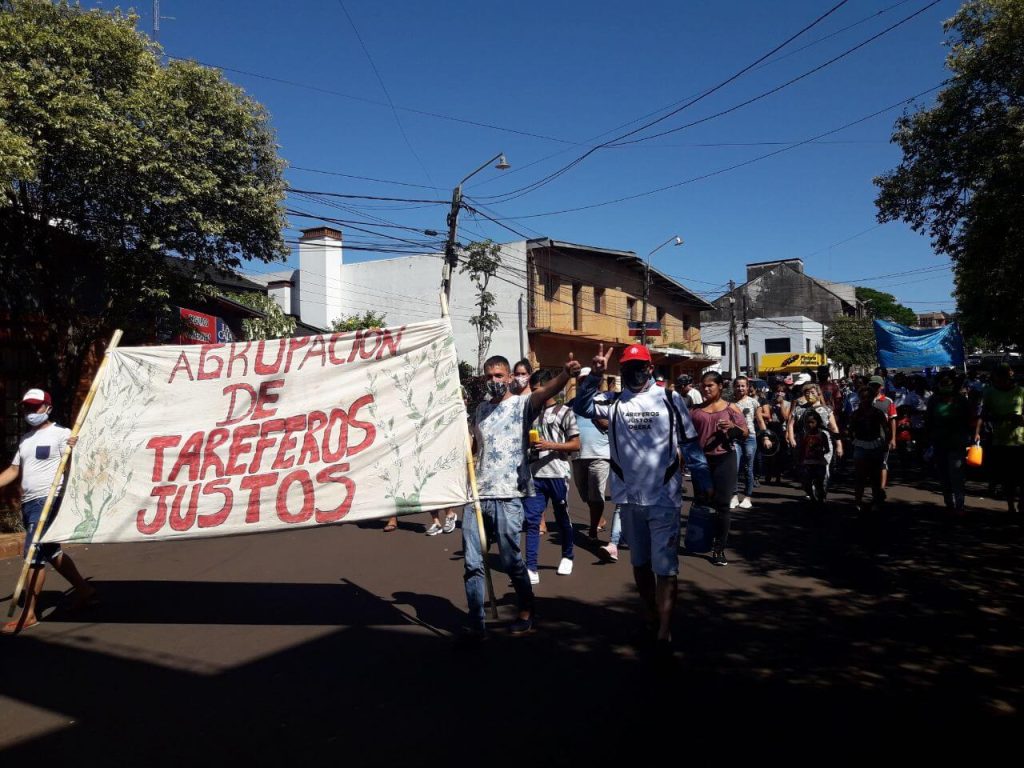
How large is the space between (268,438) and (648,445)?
2588 millimetres

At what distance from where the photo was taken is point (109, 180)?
8.72m

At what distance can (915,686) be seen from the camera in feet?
13.4

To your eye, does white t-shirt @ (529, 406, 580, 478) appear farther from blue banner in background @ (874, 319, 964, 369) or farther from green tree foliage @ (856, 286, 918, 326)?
green tree foliage @ (856, 286, 918, 326)

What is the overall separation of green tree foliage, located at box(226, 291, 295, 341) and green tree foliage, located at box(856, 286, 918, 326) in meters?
71.1

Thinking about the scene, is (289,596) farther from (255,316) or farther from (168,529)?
(255,316)

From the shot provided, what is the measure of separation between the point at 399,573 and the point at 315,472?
2040mm

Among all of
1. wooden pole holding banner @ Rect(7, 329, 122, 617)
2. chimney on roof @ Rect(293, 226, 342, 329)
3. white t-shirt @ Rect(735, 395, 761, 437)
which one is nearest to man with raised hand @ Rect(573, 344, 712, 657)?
wooden pole holding banner @ Rect(7, 329, 122, 617)

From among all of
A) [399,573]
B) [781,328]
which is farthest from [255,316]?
[781,328]

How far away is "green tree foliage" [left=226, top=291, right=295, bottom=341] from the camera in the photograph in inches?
686

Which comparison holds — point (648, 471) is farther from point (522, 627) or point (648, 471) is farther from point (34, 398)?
point (34, 398)

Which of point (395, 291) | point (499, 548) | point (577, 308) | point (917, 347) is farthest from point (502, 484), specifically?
point (577, 308)

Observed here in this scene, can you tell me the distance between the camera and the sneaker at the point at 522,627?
200 inches

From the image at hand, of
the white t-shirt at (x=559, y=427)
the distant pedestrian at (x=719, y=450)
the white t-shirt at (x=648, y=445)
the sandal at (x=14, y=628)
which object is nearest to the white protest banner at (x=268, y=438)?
the sandal at (x=14, y=628)

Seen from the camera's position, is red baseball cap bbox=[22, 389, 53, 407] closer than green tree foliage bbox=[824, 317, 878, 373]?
Yes
